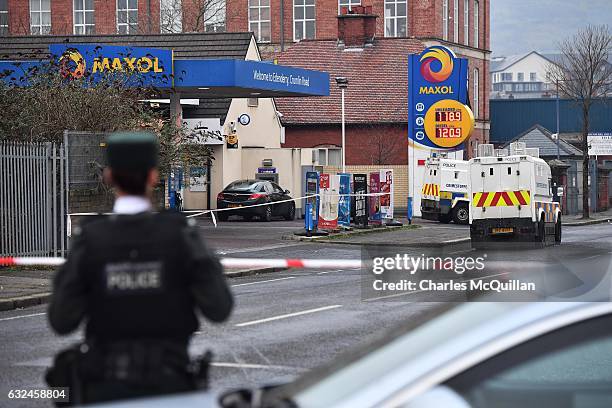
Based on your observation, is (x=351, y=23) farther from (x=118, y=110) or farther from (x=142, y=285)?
(x=142, y=285)

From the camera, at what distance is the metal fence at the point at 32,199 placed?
21500mm

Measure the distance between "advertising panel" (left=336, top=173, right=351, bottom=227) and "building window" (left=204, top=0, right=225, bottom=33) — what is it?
4339 centimetres

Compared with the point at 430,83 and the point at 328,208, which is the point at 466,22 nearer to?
the point at 430,83

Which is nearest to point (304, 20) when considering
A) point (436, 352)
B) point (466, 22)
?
point (466, 22)

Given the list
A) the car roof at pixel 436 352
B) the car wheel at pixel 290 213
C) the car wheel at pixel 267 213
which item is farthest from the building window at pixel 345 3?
the car roof at pixel 436 352

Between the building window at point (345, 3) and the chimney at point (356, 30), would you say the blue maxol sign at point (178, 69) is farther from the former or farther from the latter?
the building window at point (345, 3)

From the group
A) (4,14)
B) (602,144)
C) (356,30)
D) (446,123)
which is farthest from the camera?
(602,144)

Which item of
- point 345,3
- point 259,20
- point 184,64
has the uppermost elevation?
point 345,3

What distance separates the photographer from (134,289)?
15.6ft

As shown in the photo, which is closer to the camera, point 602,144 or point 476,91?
point 476,91

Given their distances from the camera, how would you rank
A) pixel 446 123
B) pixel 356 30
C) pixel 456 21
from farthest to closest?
pixel 456 21
pixel 356 30
pixel 446 123

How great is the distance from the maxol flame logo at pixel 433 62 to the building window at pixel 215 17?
3266 cm

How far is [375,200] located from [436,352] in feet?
108

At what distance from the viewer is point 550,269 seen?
4871mm
